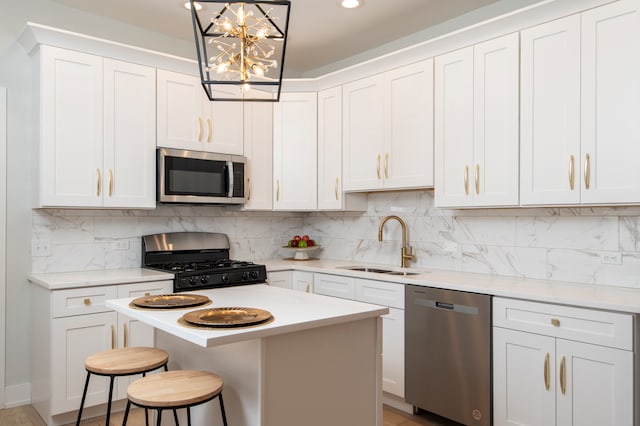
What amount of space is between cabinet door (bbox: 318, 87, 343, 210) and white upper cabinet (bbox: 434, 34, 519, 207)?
1.02m

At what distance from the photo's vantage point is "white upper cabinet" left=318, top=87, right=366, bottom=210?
4180 mm

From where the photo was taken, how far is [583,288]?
2.74 meters

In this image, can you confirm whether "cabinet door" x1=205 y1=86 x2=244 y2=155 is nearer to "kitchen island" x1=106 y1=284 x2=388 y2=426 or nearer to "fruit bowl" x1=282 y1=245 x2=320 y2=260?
"fruit bowl" x1=282 y1=245 x2=320 y2=260

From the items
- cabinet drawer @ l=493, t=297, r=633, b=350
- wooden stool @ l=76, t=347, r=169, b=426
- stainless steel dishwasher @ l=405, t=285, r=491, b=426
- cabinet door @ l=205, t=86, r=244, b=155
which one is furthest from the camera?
cabinet door @ l=205, t=86, r=244, b=155

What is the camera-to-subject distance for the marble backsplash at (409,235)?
2.87 metres

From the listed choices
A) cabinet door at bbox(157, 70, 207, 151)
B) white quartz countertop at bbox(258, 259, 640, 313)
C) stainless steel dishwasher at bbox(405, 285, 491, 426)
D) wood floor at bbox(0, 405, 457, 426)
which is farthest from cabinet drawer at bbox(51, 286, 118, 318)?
stainless steel dishwasher at bbox(405, 285, 491, 426)

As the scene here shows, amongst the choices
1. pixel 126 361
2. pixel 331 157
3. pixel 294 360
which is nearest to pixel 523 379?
pixel 294 360

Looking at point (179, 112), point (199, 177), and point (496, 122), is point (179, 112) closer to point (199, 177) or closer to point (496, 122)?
point (199, 177)

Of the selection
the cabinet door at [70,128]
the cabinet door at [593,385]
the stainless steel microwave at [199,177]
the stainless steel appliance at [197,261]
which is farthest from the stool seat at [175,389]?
the stainless steel microwave at [199,177]

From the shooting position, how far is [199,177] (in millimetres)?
3898

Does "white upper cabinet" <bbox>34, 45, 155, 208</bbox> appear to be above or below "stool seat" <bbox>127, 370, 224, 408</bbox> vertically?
above

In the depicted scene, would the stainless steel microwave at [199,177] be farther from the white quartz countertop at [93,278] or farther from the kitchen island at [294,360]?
the kitchen island at [294,360]

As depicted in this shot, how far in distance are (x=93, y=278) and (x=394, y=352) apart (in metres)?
2.07

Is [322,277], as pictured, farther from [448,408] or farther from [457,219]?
[448,408]
